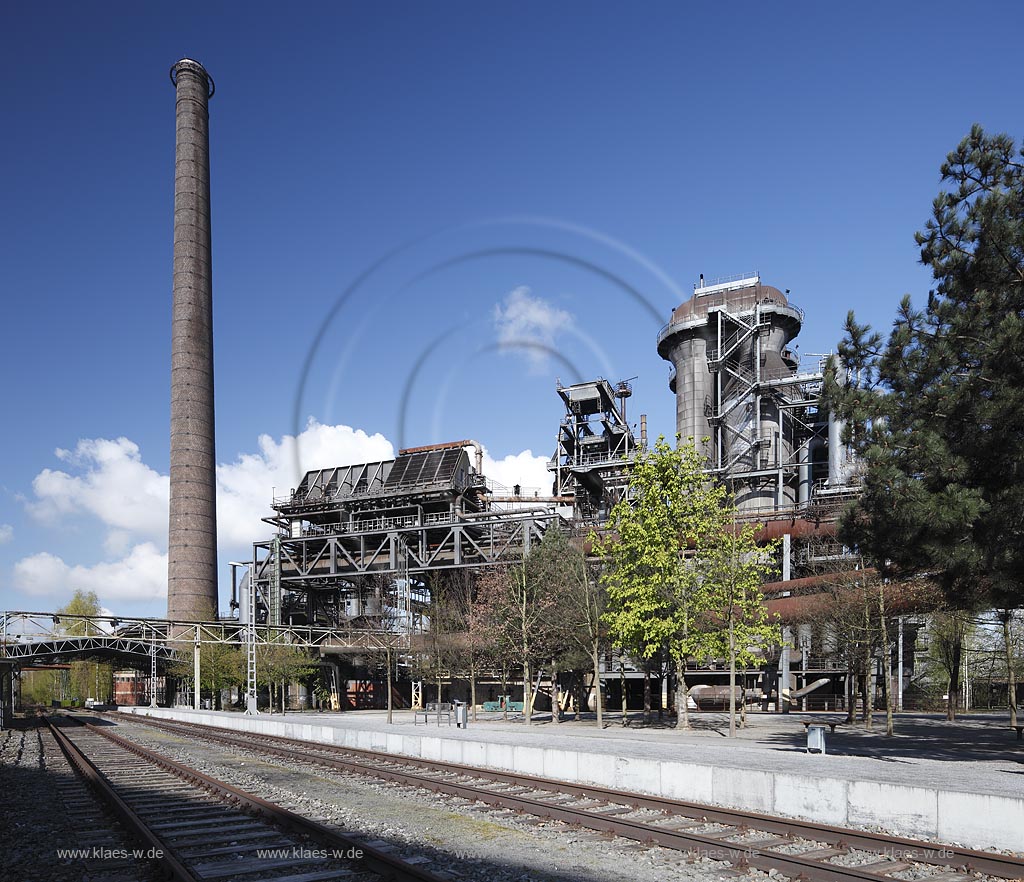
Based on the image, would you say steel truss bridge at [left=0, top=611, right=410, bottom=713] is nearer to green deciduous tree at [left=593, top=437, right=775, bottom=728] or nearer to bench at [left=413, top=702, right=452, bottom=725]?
bench at [left=413, top=702, right=452, bottom=725]

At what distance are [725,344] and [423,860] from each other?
75.1 m

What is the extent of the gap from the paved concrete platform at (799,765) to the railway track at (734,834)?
893 millimetres

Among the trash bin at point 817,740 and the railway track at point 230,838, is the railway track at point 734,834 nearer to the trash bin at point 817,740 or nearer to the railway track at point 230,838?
the railway track at point 230,838

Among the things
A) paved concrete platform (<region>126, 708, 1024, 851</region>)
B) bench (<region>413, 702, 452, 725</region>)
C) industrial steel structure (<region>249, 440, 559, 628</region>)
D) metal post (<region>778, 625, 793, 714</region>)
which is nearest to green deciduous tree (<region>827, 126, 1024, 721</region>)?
paved concrete platform (<region>126, 708, 1024, 851</region>)

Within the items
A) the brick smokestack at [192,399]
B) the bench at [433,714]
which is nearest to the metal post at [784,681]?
the bench at [433,714]

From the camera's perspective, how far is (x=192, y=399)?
83.2 m

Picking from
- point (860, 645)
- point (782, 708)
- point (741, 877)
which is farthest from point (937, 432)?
point (782, 708)

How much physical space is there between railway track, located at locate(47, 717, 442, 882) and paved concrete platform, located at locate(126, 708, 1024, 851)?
20.6 feet

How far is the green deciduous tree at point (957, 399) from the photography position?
56.2ft

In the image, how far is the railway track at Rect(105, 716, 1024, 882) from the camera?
32.7 feet

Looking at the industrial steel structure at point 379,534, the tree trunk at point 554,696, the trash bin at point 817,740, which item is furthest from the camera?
the industrial steel structure at point 379,534

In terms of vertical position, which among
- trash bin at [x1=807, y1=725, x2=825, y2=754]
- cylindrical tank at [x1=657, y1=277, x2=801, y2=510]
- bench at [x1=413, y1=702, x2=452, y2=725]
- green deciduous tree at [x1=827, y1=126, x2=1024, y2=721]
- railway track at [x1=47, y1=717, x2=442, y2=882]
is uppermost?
cylindrical tank at [x1=657, y1=277, x2=801, y2=510]

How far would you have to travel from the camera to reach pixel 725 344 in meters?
81.2

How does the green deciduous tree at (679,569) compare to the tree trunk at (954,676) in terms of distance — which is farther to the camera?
the tree trunk at (954,676)
